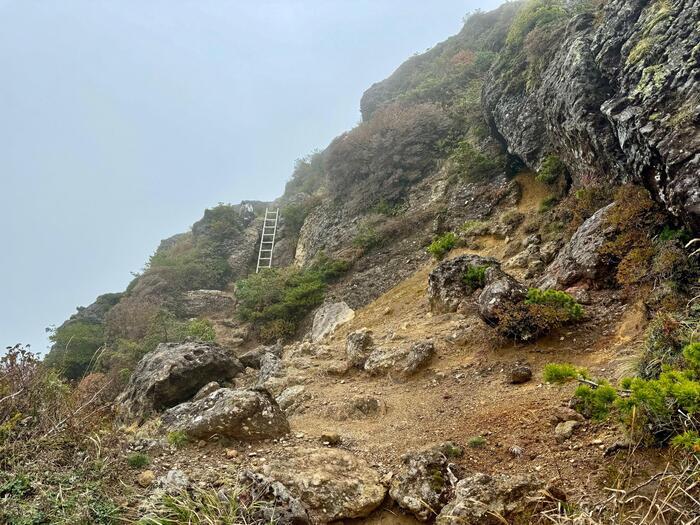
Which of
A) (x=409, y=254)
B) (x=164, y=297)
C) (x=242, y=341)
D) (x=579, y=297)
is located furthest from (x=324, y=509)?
(x=164, y=297)

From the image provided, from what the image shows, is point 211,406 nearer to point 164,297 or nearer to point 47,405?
point 47,405

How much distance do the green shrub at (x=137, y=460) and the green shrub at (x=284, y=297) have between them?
1051 centimetres

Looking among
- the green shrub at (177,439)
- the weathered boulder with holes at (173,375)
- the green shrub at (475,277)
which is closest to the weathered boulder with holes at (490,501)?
the green shrub at (177,439)

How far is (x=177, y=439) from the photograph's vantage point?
170 inches

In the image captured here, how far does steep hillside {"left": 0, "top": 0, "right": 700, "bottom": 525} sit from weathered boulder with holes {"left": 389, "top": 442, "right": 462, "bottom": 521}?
0.06 feet

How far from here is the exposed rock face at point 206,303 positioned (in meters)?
19.3

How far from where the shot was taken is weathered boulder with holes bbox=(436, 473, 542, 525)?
290cm

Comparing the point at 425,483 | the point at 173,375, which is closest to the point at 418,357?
the point at 425,483

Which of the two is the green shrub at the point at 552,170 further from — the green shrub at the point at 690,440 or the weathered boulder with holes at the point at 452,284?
the green shrub at the point at 690,440

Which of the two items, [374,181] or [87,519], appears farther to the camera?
[374,181]

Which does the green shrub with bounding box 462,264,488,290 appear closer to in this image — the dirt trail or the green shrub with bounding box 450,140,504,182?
the dirt trail

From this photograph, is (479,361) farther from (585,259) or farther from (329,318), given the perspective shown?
(329,318)

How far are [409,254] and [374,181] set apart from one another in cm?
507

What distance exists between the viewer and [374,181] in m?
18.0
